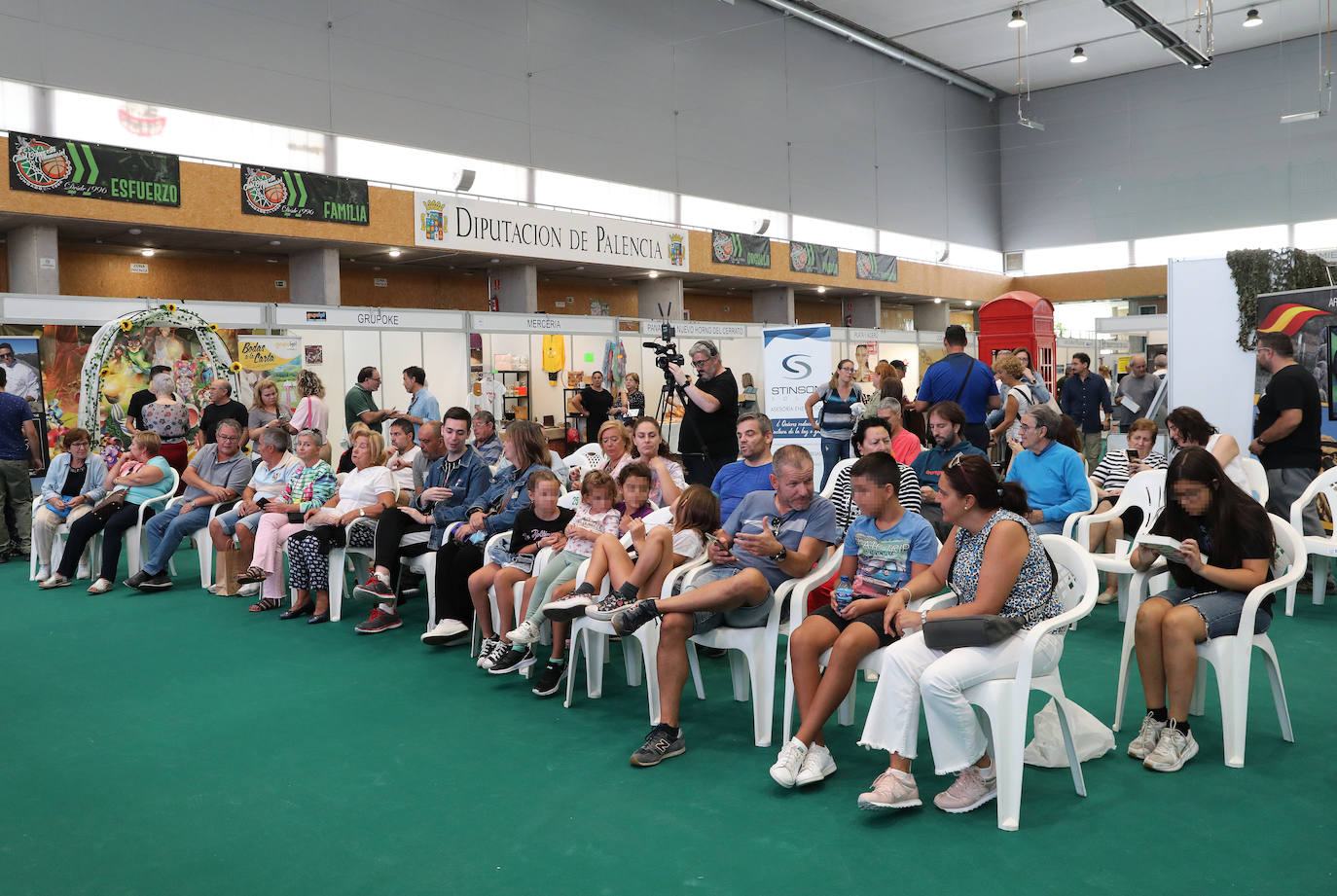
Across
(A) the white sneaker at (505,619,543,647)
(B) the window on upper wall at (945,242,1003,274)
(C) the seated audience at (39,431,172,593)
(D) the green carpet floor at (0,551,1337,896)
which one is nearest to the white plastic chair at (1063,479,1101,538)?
(D) the green carpet floor at (0,551,1337,896)

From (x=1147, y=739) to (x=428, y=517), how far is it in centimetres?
376

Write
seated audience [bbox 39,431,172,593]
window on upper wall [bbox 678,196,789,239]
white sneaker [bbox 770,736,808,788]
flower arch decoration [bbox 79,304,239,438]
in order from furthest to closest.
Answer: window on upper wall [bbox 678,196,789,239] → flower arch decoration [bbox 79,304,239,438] → seated audience [bbox 39,431,172,593] → white sneaker [bbox 770,736,808,788]

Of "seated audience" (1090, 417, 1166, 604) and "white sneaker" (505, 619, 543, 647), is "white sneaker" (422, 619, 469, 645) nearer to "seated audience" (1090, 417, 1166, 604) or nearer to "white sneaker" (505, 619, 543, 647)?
"white sneaker" (505, 619, 543, 647)

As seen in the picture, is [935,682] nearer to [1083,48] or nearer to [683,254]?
[683,254]

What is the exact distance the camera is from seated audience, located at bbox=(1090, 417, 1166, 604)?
17.7 feet

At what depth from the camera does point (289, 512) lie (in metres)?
6.12

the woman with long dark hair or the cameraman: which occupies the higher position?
the cameraman

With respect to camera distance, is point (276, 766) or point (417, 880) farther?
point (276, 766)

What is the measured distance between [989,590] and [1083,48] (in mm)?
22128

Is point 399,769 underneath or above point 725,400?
underneath

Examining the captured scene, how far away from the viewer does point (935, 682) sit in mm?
2895

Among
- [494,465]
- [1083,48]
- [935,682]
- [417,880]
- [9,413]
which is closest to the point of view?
[417,880]

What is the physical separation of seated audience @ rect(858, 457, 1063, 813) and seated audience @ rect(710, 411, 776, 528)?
146 centimetres

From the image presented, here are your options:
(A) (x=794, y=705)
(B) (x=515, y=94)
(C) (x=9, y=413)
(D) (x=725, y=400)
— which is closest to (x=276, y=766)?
(A) (x=794, y=705)
